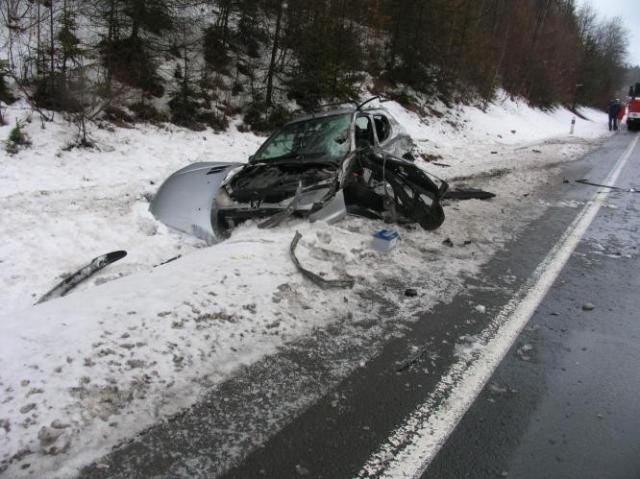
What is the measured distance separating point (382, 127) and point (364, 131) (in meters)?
0.71

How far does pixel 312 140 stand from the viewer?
6.70m

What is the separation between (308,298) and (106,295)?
1.68 meters

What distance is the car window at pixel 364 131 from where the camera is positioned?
657 cm

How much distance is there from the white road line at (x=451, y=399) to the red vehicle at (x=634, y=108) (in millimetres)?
27778

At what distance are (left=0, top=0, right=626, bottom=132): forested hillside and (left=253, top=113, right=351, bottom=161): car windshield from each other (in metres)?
4.74

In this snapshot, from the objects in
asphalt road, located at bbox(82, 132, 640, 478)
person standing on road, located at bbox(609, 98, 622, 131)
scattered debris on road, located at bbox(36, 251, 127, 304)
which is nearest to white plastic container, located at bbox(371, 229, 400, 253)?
asphalt road, located at bbox(82, 132, 640, 478)

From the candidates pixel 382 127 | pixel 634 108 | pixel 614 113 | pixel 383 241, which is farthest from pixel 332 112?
pixel 614 113

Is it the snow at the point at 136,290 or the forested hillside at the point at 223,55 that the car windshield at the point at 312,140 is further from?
the forested hillside at the point at 223,55

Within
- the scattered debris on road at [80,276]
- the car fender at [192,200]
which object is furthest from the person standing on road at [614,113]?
the scattered debris on road at [80,276]

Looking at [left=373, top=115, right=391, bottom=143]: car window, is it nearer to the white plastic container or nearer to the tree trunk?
the white plastic container

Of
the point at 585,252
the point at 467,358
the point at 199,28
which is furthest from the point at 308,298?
the point at 199,28

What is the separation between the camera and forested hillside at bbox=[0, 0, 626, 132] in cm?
995

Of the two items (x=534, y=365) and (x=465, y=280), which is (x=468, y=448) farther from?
(x=465, y=280)

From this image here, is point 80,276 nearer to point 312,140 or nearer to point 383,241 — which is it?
point 383,241
